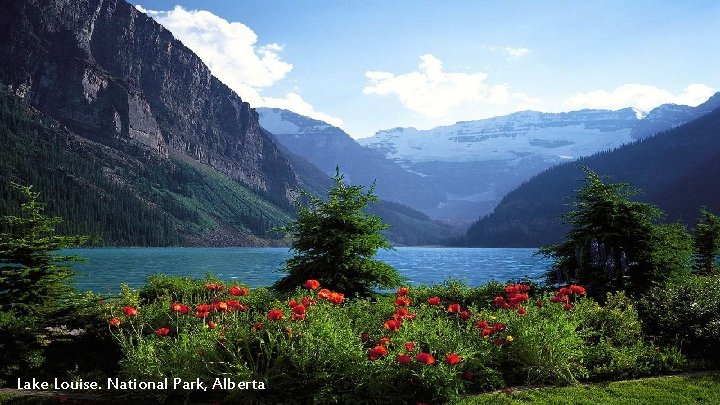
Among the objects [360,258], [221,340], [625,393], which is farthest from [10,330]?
[625,393]

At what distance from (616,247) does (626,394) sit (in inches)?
397

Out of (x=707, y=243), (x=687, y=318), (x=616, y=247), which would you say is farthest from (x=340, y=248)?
(x=707, y=243)

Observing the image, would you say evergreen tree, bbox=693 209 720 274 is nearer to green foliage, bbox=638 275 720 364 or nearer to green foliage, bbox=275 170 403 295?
green foliage, bbox=638 275 720 364

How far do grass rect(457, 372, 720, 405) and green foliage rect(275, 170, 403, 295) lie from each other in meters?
8.10

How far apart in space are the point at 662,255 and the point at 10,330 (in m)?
19.7

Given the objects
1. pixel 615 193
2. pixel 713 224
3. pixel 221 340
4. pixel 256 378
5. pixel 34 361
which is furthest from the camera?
pixel 713 224

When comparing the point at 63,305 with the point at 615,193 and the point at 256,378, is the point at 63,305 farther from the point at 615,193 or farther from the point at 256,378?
the point at 615,193

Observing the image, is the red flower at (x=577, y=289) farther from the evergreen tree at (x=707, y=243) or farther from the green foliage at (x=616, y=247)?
the evergreen tree at (x=707, y=243)

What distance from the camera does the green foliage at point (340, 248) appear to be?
16594 mm

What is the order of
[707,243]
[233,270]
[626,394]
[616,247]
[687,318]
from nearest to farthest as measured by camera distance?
[626,394] < [687,318] < [616,247] < [707,243] < [233,270]

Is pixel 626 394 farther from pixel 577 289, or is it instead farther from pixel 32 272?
pixel 32 272

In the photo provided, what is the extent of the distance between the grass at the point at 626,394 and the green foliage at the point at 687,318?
1934 mm

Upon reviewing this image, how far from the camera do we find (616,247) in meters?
18.0

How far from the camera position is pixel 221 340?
8883 millimetres
